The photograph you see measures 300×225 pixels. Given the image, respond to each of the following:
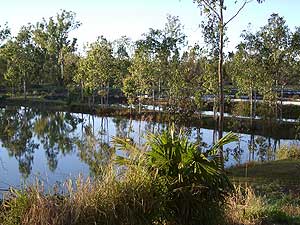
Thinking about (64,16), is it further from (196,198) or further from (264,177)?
(196,198)

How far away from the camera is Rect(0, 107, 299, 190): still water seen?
1512cm

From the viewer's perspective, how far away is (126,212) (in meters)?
5.17

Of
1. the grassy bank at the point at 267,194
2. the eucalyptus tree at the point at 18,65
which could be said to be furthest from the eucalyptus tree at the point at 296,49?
the eucalyptus tree at the point at 18,65

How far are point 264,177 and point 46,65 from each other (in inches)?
2204

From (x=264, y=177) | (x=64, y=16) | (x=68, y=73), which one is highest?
(x=64, y=16)

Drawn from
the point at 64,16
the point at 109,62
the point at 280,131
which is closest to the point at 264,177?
the point at 280,131

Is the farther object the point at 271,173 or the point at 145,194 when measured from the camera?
the point at 271,173

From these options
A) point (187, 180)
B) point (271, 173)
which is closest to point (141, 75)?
point (271, 173)

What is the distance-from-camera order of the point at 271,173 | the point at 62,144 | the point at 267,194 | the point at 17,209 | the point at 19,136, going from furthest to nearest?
the point at 19,136 < the point at 62,144 < the point at 271,173 < the point at 267,194 < the point at 17,209

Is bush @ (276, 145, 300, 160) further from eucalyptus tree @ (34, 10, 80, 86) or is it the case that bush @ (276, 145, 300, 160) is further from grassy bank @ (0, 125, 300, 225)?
eucalyptus tree @ (34, 10, 80, 86)

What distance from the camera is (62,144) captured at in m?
25.0

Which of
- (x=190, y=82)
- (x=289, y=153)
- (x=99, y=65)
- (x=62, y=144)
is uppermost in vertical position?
(x=99, y=65)

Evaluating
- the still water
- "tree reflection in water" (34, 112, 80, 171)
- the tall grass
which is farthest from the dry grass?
"tree reflection in water" (34, 112, 80, 171)

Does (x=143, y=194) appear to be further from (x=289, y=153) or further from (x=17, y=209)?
(x=289, y=153)
